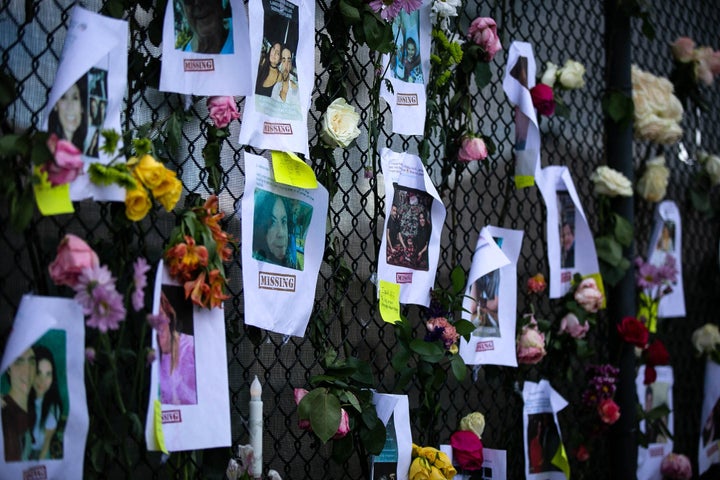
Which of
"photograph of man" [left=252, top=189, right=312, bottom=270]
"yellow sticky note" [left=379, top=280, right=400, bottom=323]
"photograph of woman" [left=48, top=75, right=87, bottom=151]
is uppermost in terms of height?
"photograph of woman" [left=48, top=75, right=87, bottom=151]

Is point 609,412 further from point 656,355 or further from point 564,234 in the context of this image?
point 564,234

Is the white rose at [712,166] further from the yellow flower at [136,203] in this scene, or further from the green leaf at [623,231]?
the yellow flower at [136,203]

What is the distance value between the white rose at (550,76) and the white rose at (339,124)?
33.5 inches

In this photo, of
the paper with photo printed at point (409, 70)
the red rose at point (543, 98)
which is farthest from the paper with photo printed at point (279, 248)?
the red rose at point (543, 98)

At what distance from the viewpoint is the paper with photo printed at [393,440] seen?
6.35 ft

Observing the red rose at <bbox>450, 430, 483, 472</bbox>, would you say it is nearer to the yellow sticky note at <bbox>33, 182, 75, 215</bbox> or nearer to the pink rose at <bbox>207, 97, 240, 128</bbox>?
the pink rose at <bbox>207, 97, 240, 128</bbox>

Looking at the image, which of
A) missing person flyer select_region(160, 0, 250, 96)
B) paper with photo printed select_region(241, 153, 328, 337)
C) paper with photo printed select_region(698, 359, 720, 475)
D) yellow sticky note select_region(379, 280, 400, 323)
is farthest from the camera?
paper with photo printed select_region(698, 359, 720, 475)

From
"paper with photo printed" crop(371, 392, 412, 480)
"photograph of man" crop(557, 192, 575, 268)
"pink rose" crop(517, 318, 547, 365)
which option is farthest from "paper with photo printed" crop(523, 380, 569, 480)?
"paper with photo printed" crop(371, 392, 412, 480)

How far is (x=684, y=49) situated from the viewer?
3006 millimetres

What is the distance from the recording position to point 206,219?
161 centimetres

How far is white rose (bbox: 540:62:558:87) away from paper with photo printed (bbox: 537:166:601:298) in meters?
0.25

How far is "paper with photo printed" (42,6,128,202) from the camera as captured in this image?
1453mm

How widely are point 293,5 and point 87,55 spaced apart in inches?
20.9

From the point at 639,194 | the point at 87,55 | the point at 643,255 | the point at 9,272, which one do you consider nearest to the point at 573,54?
the point at 639,194
